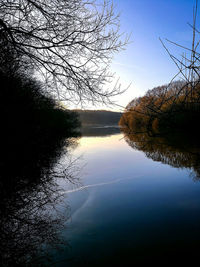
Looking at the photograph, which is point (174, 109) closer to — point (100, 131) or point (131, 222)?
point (131, 222)

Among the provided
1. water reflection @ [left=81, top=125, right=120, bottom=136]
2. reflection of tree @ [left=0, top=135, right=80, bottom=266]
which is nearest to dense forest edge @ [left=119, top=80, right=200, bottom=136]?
reflection of tree @ [left=0, top=135, right=80, bottom=266]

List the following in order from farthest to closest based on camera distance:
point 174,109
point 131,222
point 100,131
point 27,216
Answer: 1. point 100,131
2. point 131,222
3. point 27,216
4. point 174,109

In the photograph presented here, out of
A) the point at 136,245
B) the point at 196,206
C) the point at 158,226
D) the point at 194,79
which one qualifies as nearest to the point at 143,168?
the point at 196,206

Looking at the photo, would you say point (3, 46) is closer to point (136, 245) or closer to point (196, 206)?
point (136, 245)

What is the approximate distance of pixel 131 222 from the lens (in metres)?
2.67

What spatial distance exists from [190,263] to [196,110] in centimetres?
157

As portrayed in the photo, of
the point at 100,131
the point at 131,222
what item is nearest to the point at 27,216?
the point at 131,222

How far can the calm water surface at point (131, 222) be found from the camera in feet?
6.48

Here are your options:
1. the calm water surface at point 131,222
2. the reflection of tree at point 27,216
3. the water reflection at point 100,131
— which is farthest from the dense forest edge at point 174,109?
the water reflection at point 100,131

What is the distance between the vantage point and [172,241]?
223 centimetres

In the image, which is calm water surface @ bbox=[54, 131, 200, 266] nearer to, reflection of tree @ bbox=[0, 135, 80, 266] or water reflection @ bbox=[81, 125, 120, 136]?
reflection of tree @ bbox=[0, 135, 80, 266]

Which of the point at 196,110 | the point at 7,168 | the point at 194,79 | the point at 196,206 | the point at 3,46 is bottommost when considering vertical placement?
the point at 196,206

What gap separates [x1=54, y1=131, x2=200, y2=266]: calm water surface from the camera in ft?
6.48

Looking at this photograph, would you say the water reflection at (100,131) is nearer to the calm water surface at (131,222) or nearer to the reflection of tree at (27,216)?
the calm water surface at (131,222)
